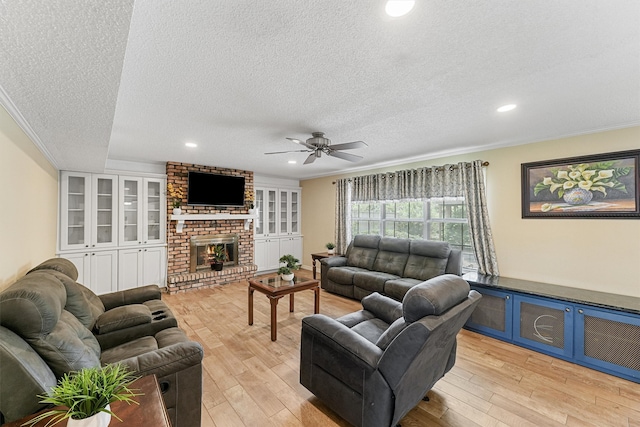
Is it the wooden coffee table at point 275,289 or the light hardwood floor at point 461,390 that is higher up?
the wooden coffee table at point 275,289

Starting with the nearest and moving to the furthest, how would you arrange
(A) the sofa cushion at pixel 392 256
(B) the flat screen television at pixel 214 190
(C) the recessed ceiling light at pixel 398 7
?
(C) the recessed ceiling light at pixel 398 7 < (A) the sofa cushion at pixel 392 256 < (B) the flat screen television at pixel 214 190

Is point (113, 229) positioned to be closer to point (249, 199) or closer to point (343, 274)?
point (249, 199)

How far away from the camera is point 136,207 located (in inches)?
194

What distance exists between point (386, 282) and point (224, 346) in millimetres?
2405

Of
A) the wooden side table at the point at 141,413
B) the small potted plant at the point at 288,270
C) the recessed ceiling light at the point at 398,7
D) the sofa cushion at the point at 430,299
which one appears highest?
the recessed ceiling light at the point at 398,7

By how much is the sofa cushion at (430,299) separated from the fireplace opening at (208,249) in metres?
4.84

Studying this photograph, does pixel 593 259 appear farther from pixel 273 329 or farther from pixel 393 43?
pixel 273 329

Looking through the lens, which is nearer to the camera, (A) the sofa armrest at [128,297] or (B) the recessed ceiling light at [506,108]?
(B) the recessed ceiling light at [506,108]

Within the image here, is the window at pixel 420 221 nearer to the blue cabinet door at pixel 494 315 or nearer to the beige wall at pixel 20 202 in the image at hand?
the blue cabinet door at pixel 494 315

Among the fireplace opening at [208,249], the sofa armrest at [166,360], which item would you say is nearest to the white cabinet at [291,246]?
the fireplace opening at [208,249]

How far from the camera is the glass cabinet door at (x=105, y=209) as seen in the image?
14.9 feet

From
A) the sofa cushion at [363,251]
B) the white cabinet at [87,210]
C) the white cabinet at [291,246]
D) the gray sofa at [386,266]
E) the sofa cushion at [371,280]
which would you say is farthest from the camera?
the white cabinet at [291,246]

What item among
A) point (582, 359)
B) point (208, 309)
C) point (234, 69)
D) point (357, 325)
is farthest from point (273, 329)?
point (582, 359)

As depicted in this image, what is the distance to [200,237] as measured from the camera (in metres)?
5.43
